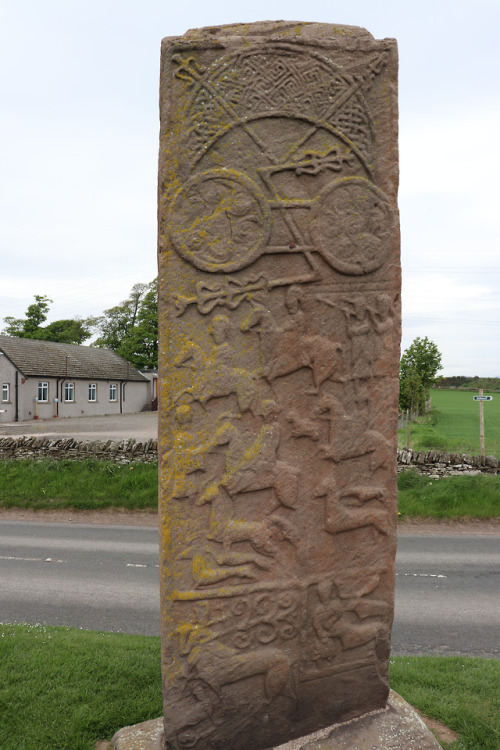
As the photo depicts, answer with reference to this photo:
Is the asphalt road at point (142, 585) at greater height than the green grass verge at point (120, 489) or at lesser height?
lesser

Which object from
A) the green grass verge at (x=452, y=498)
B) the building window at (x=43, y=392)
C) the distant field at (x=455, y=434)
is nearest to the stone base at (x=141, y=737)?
the green grass verge at (x=452, y=498)

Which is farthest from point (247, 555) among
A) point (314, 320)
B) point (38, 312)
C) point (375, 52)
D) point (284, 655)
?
point (38, 312)

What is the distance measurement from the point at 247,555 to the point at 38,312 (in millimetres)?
50475

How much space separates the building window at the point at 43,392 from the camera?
112ft

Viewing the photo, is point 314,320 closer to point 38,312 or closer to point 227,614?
point 227,614

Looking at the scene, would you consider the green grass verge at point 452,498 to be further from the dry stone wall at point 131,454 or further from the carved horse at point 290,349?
the carved horse at point 290,349

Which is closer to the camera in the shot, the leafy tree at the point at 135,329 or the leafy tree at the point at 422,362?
the leafy tree at the point at 422,362

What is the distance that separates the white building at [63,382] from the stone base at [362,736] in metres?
31.5

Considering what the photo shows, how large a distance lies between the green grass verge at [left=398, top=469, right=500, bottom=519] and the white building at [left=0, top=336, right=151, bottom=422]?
26.8 m

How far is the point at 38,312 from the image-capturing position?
49.6 m

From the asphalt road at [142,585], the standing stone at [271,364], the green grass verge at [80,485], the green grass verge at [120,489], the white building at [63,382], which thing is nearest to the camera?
the standing stone at [271,364]

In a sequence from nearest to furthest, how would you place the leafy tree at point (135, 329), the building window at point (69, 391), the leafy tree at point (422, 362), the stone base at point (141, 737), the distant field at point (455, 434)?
the stone base at point (141, 737)
the distant field at point (455, 434)
the leafy tree at point (422, 362)
the building window at point (69, 391)
the leafy tree at point (135, 329)

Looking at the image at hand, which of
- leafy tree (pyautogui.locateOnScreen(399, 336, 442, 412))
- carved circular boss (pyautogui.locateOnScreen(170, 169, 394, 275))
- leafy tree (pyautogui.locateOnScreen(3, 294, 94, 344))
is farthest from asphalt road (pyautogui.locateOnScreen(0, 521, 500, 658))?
leafy tree (pyautogui.locateOnScreen(3, 294, 94, 344))

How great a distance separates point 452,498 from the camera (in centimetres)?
1112
